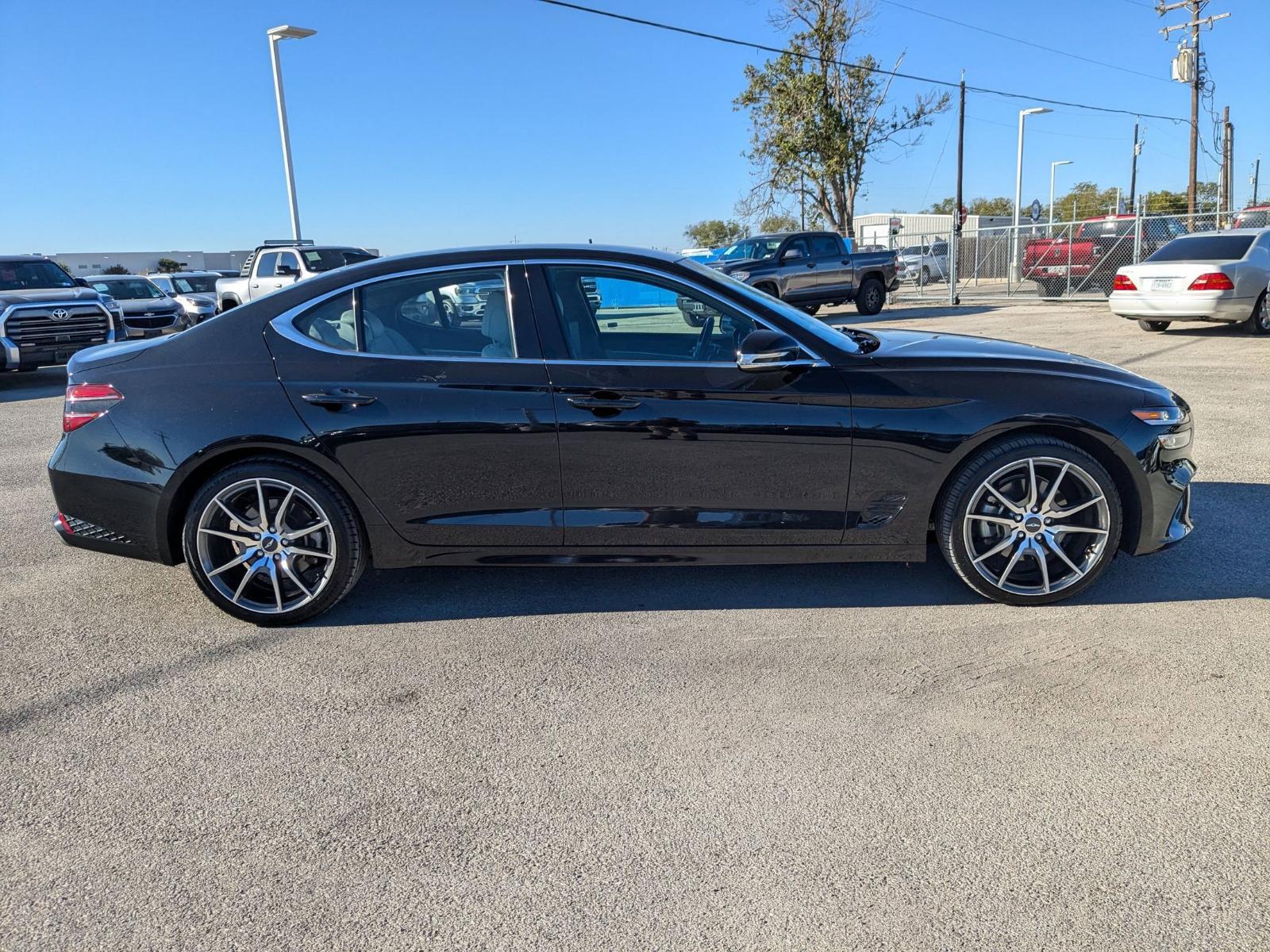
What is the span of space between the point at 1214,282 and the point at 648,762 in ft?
43.3

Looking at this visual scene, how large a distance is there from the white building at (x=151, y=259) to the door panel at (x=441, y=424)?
6738 centimetres

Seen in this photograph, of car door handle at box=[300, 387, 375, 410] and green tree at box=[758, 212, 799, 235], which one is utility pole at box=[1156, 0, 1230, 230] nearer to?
green tree at box=[758, 212, 799, 235]

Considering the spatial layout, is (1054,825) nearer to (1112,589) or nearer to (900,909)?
(900,909)

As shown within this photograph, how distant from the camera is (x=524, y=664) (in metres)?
3.64

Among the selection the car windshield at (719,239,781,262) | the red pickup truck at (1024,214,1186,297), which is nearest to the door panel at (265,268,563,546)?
the car windshield at (719,239,781,262)

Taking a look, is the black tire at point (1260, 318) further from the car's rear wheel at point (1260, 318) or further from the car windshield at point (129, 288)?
the car windshield at point (129, 288)

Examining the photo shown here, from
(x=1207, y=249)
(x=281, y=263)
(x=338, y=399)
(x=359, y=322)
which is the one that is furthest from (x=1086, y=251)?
(x=338, y=399)

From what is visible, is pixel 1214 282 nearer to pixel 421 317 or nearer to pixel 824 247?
pixel 824 247

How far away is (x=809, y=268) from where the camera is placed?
19.0 meters

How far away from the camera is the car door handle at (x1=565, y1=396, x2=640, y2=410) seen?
150 inches

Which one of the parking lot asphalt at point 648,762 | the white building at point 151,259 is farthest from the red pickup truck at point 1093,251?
the white building at point 151,259

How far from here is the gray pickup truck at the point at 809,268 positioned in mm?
18531

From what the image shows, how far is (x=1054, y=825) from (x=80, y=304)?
47.0ft

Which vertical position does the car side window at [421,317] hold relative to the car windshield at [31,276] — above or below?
below
